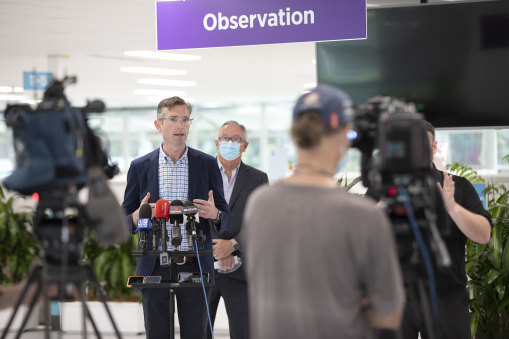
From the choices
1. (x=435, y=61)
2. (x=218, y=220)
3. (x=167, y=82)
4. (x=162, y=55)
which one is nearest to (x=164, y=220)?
(x=218, y=220)

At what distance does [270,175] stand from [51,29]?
306 cm

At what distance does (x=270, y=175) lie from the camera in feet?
22.0

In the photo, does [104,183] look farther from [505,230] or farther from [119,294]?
[119,294]

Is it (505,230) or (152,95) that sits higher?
(152,95)

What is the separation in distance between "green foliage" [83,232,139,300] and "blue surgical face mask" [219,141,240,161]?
2138 millimetres

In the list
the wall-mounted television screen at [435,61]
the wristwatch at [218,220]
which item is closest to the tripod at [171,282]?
the wristwatch at [218,220]

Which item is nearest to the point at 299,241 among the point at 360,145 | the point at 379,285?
the point at 379,285

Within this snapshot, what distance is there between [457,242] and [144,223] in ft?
4.95

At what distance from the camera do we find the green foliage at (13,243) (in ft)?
20.7

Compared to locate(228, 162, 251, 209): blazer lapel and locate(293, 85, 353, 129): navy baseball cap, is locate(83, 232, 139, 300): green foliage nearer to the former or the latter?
locate(228, 162, 251, 209): blazer lapel

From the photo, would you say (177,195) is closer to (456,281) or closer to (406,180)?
(456,281)

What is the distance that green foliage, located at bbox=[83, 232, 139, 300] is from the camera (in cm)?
631

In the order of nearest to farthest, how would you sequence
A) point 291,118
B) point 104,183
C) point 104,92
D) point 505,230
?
point 291,118 → point 104,183 → point 505,230 → point 104,92

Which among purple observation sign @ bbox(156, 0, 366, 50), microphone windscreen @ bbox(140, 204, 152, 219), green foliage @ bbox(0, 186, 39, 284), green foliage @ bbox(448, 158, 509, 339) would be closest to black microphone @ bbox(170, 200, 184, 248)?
microphone windscreen @ bbox(140, 204, 152, 219)
